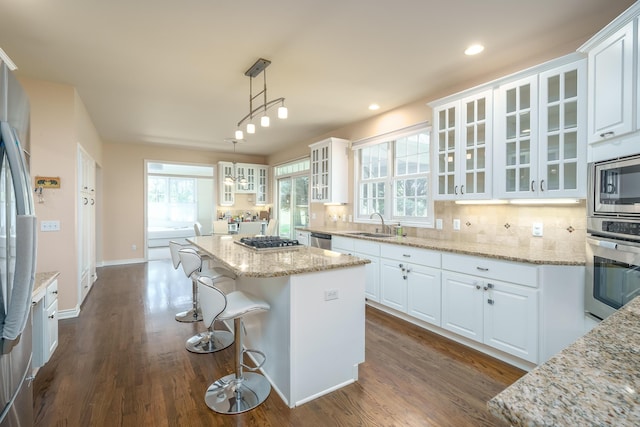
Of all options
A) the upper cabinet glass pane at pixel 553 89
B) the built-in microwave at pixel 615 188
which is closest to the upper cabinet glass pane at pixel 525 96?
the upper cabinet glass pane at pixel 553 89

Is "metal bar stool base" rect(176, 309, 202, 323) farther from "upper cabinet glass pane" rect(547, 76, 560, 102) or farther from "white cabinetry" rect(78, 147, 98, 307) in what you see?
"upper cabinet glass pane" rect(547, 76, 560, 102)

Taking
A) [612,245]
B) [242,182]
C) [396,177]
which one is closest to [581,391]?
[612,245]

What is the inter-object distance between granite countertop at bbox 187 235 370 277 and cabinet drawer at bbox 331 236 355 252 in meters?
1.41

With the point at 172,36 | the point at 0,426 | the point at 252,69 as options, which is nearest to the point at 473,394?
the point at 0,426

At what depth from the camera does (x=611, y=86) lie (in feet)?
6.08

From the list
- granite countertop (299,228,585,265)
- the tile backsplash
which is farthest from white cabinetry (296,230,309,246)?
granite countertop (299,228,585,265)

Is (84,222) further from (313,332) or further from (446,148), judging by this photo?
(446,148)

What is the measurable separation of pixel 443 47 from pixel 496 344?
2626mm

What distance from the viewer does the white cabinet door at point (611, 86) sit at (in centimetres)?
172

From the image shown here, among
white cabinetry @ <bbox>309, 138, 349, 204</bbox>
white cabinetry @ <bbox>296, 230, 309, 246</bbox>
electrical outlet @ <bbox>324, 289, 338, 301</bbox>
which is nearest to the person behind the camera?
electrical outlet @ <bbox>324, 289, 338, 301</bbox>

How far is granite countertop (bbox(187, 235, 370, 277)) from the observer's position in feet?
6.15

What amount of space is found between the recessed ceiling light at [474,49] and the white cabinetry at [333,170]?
251 cm

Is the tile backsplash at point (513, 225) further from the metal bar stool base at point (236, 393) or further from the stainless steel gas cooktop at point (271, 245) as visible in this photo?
the metal bar stool base at point (236, 393)

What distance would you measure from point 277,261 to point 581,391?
181 centimetres
